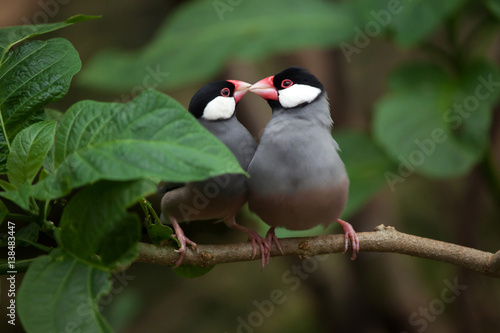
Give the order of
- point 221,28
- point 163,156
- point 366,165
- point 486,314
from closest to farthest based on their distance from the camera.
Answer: point 163,156
point 366,165
point 221,28
point 486,314

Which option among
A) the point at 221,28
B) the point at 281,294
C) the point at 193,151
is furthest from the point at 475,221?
the point at 193,151

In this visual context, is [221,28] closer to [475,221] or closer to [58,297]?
[475,221]

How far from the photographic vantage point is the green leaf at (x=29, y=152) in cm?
76

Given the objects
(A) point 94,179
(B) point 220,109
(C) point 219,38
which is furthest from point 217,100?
(C) point 219,38

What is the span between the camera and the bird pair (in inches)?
40.1

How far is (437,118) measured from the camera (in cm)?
202

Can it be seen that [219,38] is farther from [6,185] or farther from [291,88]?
[6,185]

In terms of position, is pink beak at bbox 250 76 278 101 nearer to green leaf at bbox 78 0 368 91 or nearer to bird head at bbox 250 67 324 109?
bird head at bbox 250 67 324 109

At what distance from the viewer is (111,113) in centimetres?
73

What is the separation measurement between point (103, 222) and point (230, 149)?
362 millimetres

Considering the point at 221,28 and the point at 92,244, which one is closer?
the point at 92,244

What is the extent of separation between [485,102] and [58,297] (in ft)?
5.78

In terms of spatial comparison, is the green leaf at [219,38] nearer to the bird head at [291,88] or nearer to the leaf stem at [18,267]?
the bird head at [291,88]

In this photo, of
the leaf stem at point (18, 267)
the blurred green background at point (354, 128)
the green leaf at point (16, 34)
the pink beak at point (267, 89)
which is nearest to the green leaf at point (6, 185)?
the leaf stem at point (18, 267)
